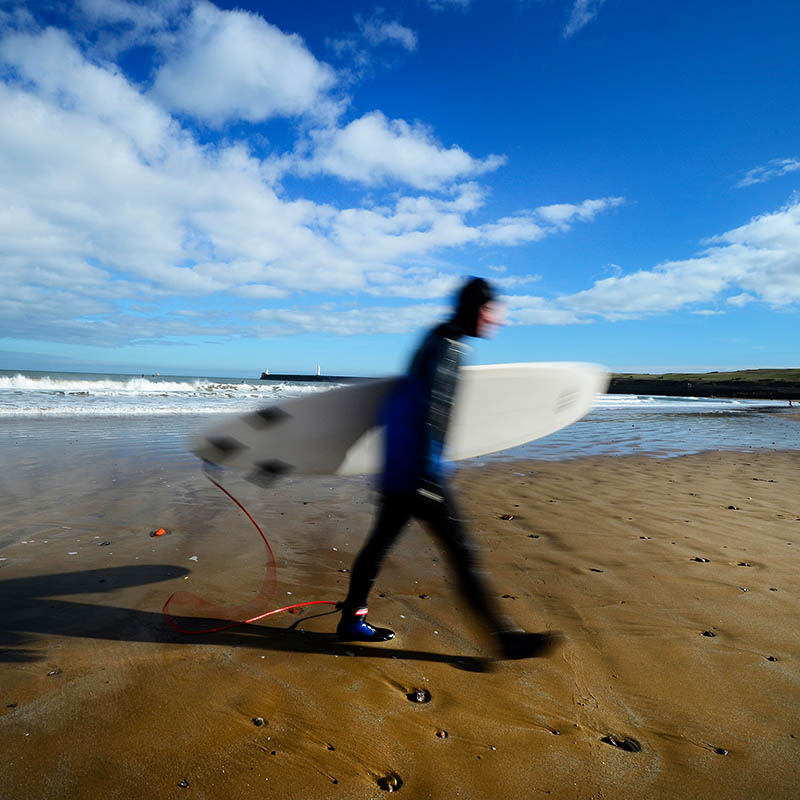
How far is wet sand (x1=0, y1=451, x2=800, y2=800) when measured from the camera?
62.2 inches

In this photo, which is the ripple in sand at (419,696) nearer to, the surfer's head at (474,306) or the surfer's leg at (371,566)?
the surfer's leg at (371,566)

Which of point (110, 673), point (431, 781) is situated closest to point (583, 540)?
point (431, 781)

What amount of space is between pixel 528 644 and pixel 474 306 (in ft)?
5.14

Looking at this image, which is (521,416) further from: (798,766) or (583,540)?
(798,766)

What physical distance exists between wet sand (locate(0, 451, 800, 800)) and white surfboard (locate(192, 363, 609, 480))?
0.76 metres

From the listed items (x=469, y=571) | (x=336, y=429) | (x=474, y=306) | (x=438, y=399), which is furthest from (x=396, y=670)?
(x=474, y=306)

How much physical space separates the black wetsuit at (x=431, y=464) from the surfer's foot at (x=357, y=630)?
20.8 inches

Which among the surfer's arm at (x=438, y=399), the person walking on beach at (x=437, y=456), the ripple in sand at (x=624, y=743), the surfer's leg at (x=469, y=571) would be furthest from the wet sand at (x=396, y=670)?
the surfer's arm at (x=438, y=399)

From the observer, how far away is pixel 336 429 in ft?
9.77

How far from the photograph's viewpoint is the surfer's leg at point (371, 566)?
2164 millimetres

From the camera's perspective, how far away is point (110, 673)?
203cm

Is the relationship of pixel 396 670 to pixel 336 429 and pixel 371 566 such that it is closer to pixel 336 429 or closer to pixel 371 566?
pixel 371 566

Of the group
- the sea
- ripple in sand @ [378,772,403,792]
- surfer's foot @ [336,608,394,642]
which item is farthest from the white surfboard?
the sea

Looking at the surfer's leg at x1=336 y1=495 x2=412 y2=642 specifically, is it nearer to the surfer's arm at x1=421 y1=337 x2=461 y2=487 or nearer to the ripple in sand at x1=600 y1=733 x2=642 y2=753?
the surfer's arm at x1=421 y1=337 x2=461 y2=487
